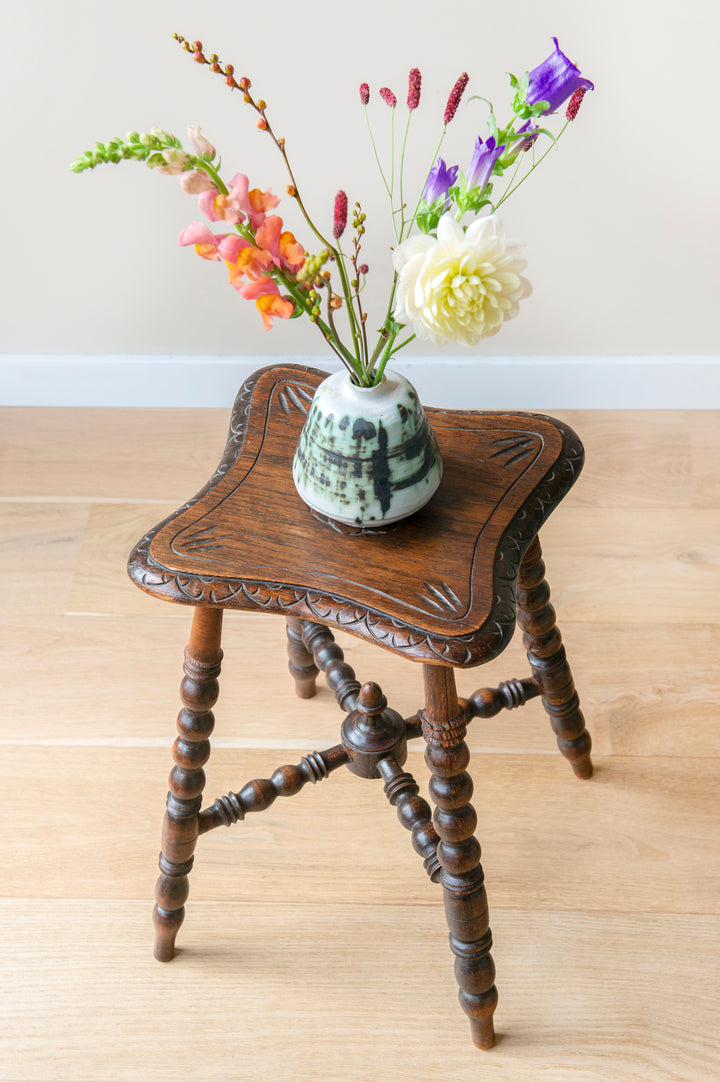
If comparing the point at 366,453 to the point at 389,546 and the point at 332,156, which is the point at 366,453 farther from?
the point at 332,156

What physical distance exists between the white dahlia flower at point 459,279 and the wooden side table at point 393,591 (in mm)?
210

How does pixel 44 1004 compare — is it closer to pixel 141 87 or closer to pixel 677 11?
pixel 141 87

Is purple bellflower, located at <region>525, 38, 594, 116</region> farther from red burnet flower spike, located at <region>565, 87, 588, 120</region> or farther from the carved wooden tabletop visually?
the carved wooden tabletop

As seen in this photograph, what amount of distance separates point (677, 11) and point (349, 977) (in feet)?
4.55

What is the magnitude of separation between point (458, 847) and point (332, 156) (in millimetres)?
1107

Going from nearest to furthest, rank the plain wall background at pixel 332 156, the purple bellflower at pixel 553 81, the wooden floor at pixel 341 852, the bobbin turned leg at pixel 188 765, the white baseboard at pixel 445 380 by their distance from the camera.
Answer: the purple bellflower at pixel 553 81, the bobbin turned leg at pixel 188 765, the wooden floor at pixel 341 852, the plain wall background at pixel 332 156, the white baseboard at pixel 445 380

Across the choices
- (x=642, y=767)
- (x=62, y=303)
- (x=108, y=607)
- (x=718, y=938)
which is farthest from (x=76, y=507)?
(x=718, y=938)

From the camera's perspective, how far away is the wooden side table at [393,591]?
902 millimetres

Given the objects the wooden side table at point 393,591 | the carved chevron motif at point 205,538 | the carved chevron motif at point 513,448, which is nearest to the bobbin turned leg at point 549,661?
the wooden side table at point 393,591

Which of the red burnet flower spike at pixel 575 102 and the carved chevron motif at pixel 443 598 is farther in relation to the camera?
the carved chevron motif at pixel 443 598

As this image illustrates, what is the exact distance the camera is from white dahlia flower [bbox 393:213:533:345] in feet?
2.58

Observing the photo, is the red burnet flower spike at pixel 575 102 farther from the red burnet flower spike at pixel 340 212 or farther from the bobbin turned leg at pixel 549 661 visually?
the bobbin turned leg at pixel 549 661

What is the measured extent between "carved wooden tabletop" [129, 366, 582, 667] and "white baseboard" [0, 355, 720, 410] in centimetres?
84

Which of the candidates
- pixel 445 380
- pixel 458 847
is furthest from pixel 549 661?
pixel 445 380
